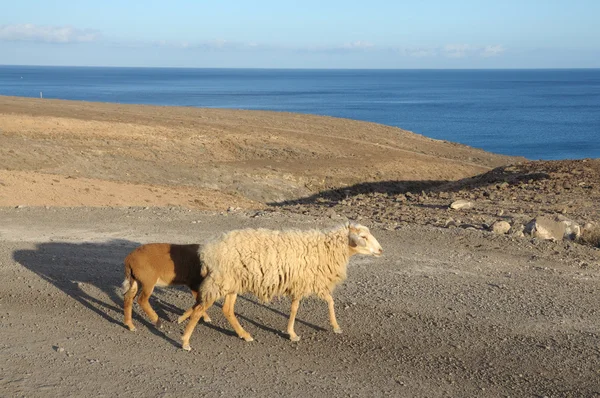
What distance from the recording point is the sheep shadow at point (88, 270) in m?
9.60

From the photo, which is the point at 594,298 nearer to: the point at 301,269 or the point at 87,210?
the point at 301,269

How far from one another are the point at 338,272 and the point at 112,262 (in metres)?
4.63

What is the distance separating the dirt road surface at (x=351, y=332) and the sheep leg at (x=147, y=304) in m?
0.18

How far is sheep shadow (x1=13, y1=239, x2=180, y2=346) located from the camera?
9602mm

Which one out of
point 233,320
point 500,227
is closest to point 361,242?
point 233,320

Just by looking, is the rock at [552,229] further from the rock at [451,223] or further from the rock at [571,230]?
the rock at [451,223]

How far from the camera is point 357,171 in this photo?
32.2m

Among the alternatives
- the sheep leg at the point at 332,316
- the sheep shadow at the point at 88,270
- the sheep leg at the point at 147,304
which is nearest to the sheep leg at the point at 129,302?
the sheep leg at the point at 147,304

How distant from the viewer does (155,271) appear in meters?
8.59

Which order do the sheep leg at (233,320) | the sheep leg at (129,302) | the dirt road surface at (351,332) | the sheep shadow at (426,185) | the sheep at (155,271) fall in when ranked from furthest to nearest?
1. the sheep shadow at (426,185)
2. the sheep leg at (129,302)
3. the sheep at (155,271)
4. the sheep leg at (233,320)
5. the dirt road surface at (351,332)

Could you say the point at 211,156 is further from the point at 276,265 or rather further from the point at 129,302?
the point at 276,265

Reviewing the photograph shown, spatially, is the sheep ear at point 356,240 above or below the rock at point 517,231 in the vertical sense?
above

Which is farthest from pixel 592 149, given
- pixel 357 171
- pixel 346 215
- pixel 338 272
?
pixel 338 272

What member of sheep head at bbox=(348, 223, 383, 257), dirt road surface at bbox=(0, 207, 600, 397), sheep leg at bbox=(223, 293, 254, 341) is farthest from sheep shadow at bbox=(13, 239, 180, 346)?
sheep head at bbox=(348, 223, 383, 257)
